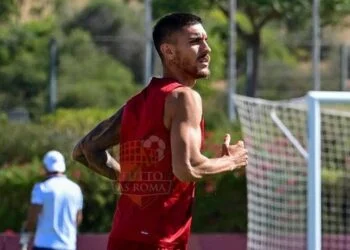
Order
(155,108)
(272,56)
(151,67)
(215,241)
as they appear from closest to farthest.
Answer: (155,108) → (215,241) → (151,67) → (272,56)

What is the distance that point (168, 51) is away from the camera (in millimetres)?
6145

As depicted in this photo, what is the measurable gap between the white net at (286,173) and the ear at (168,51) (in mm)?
8039

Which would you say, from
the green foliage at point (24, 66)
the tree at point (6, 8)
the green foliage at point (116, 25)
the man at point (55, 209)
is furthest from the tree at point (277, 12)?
the man at point (55, 209)

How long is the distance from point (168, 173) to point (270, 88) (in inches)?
1245

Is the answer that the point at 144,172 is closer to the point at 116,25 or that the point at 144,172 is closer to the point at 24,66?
the point at 24,66

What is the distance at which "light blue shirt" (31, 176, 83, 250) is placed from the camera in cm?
1246

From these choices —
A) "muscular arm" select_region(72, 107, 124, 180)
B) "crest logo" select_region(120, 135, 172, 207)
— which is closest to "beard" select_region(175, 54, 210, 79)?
"crest logo" select_region(120, 135, 172, 207)

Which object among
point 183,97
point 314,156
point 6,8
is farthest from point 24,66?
point 183,97

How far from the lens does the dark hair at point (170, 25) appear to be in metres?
6.16

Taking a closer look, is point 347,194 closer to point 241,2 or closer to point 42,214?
point 42,214

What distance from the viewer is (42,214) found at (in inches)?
496

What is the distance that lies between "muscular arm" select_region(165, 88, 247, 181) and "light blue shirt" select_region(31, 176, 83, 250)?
6.60m

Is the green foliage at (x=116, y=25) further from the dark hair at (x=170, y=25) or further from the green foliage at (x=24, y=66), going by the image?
the dark hair at (x=170, y=25)

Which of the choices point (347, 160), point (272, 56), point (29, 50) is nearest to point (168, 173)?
point (347, 160)
